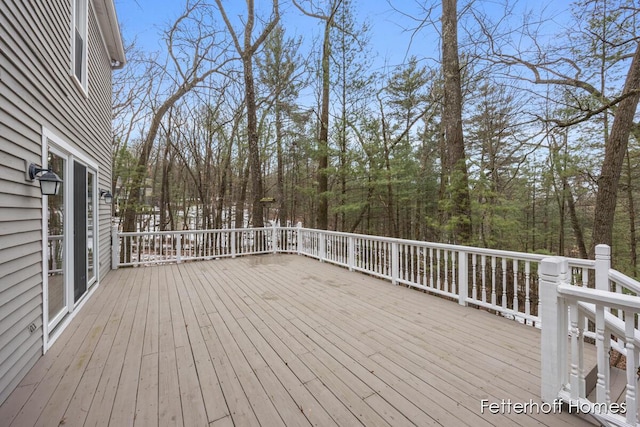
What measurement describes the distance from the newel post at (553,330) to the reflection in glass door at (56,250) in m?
4.27

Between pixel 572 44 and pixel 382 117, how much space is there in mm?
4812

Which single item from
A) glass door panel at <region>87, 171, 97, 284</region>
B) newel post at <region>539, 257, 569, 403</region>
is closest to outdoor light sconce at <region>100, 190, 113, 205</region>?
glass door panel at <region>87, 171, 97, 284</region>

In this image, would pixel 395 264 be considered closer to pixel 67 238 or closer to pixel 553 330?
pixel 553 330

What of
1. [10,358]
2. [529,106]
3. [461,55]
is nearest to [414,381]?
[10,358]

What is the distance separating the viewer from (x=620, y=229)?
9.38 meters

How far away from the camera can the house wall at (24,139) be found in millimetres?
1931

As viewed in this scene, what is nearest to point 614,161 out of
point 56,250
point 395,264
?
point 395,264

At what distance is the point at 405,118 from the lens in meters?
8.75

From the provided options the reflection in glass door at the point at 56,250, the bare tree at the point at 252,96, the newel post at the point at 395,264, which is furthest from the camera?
the bare tree at the point at 252,96

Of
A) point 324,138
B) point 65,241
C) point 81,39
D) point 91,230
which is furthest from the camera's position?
point 324,138

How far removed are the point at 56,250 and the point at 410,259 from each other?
17.0ft

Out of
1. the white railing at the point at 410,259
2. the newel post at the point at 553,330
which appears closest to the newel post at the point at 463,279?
the white railing at the point at 410,259

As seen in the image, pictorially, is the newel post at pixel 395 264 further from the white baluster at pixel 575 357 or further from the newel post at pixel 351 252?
the white baluster at pixel 575 357

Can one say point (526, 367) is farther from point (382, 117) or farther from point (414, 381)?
point (382, 117)
